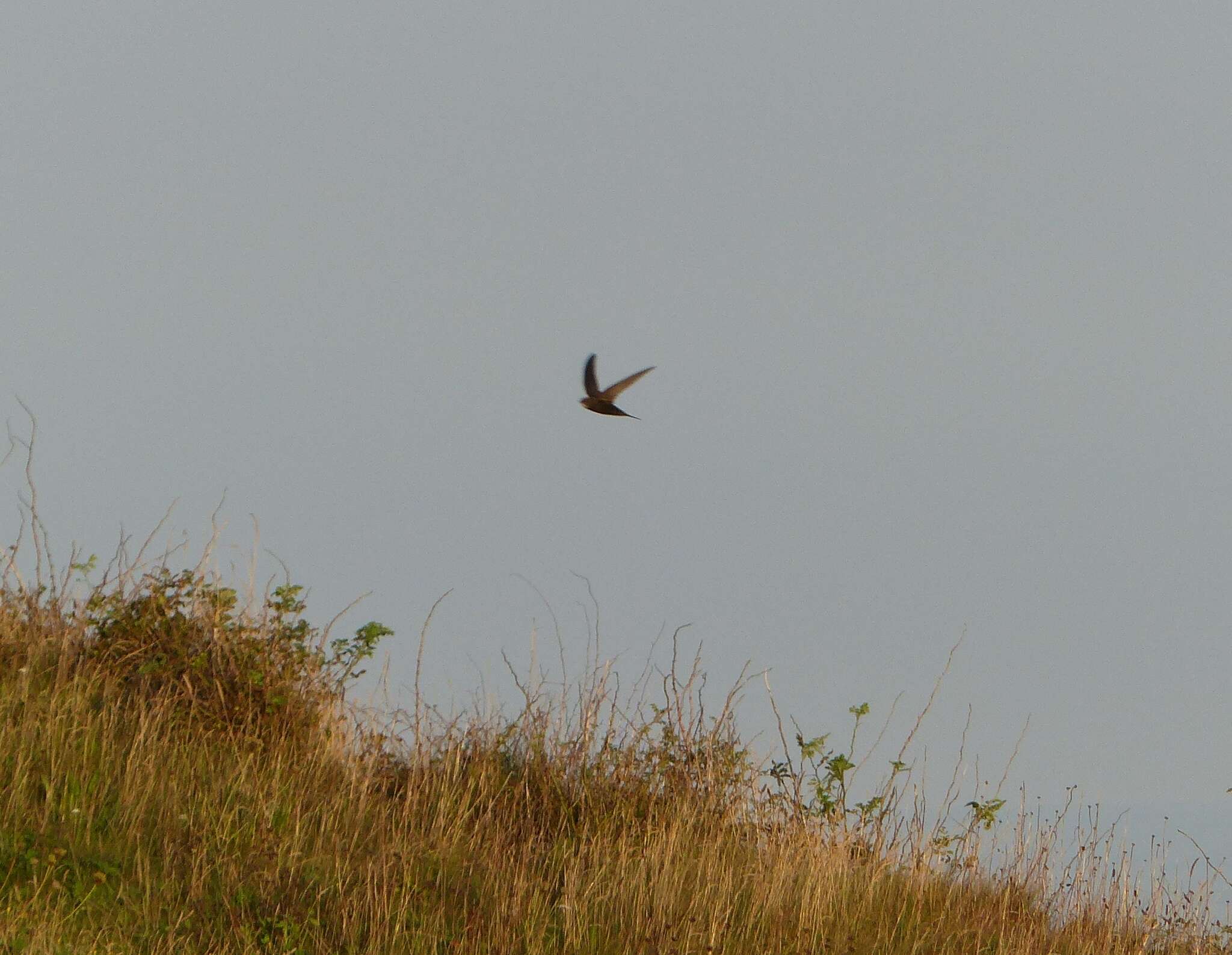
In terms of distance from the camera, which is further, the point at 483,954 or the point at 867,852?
the point at 867,852

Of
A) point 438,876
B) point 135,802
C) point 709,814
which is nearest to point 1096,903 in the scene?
point 709,814

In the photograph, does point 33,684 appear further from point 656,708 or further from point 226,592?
point 656,708

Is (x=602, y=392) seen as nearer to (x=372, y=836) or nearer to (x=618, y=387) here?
(x=618, y=387)

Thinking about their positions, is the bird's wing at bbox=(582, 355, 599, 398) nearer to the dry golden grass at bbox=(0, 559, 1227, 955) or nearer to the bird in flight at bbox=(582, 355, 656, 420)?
the bird in flight at bbox=(582, 355, 656, 420)

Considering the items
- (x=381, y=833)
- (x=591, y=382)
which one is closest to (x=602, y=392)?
(x=591, y=382)

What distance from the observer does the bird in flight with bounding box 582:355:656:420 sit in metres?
9.66

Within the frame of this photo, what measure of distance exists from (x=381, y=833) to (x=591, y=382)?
368 centimetres

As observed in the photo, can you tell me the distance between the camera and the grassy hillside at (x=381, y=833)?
727 centimetres

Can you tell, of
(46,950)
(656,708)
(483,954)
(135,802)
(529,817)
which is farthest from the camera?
(656,708)

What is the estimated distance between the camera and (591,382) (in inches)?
383

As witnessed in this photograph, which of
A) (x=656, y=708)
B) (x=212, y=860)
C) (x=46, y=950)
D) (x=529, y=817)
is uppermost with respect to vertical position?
(x=656, y=708)

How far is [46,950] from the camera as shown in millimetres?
6434

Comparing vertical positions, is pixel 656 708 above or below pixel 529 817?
above

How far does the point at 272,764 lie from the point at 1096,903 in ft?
21.5
